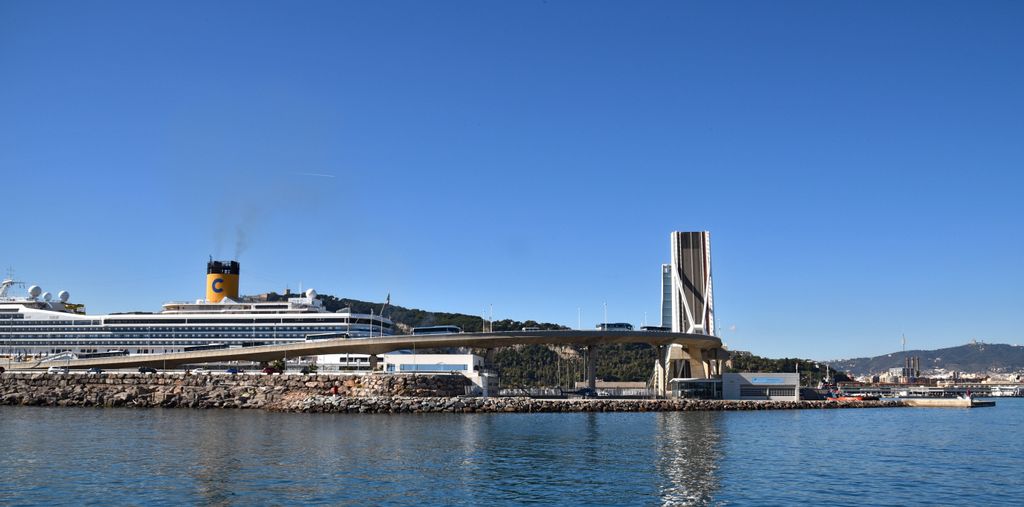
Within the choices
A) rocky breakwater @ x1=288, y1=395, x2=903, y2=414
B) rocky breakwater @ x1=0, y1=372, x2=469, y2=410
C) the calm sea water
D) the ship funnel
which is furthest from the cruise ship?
the calm sea water

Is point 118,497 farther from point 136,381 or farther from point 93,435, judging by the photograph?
point 136,381

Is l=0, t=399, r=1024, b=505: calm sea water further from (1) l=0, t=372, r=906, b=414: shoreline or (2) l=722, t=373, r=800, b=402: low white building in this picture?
(2) l=722, t=373, r=800, b=402: low white building

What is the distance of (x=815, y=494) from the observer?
25.6 meters

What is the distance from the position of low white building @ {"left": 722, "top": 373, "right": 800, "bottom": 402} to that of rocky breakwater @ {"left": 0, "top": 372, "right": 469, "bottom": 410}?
115 ft

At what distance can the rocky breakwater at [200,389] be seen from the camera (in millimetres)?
71750

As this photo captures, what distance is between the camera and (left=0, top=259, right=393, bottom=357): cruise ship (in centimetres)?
9588

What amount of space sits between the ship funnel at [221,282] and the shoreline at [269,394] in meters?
29.0

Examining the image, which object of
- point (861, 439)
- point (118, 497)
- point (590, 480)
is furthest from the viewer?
point (861, 439)

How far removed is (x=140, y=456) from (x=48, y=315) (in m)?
81.1

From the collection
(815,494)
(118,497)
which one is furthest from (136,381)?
(815,494)

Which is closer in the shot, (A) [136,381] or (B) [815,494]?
(B) [815,494]

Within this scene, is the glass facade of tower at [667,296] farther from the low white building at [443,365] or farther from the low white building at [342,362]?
the low white building at [342,362]

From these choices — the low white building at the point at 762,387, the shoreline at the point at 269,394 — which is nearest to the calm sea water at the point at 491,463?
the shoreline at the point at 269,394

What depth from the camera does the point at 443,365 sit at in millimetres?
85875
